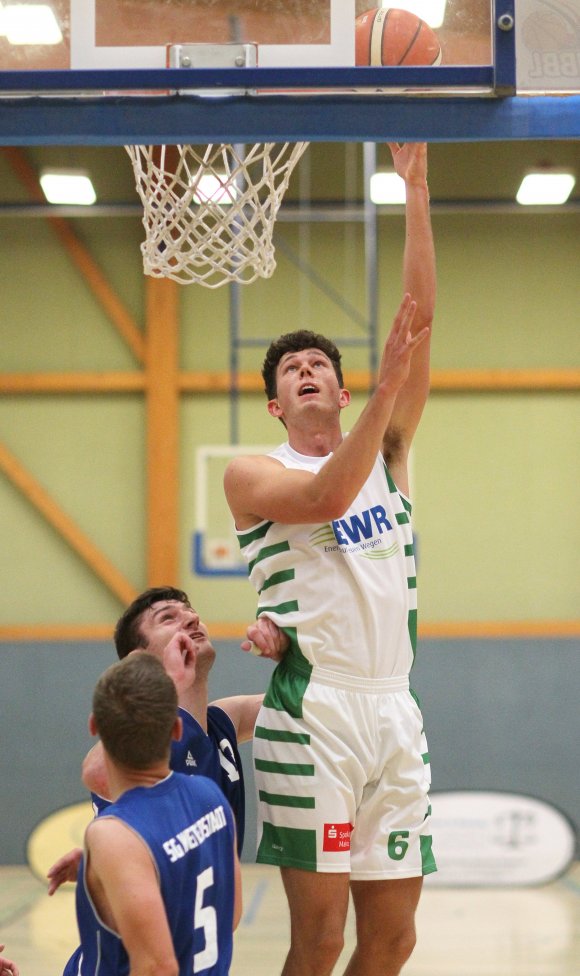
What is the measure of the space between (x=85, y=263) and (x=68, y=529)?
8.00ft

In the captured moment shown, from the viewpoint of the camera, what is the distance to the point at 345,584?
328 cm

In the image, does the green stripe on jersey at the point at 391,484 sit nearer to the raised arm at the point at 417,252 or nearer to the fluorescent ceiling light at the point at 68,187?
the raised arm at the point at 417,252

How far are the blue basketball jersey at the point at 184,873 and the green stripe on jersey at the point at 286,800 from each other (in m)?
0.64

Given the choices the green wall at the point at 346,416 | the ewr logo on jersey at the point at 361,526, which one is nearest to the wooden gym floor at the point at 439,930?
the green wall at the point at 346,416

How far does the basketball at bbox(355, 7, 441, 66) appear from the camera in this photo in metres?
3.00

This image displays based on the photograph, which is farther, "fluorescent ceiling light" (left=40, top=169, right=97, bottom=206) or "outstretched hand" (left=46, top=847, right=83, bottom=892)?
"fluorescent ceiling light" (left=40, top=169, right=97, bottom=206)

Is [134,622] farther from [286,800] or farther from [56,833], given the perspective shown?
[56,833]

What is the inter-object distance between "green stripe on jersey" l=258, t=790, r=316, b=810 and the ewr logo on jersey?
0.72 m

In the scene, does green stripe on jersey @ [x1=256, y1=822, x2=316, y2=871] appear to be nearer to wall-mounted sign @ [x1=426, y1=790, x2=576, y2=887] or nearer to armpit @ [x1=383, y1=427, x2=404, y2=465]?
armpit @ [x1=383, y1=427, x2=404, y2=465]

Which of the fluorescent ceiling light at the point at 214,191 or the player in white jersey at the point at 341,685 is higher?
the fluorescent ceiling light at the point at 214,191

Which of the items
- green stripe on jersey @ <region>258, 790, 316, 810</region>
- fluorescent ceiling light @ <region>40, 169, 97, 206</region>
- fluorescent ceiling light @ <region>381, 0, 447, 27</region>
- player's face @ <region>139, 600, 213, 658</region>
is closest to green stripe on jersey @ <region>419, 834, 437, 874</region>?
→ green stripe on jersey @ <region>258, 790, 316, 810</region>

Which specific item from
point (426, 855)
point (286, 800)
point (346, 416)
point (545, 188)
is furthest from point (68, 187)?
point (426, 855)

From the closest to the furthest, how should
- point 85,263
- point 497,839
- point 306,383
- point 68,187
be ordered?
point 306,383 → point 497,839 → point 68,187 → point 85,263

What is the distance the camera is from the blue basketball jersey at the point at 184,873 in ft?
7.68
